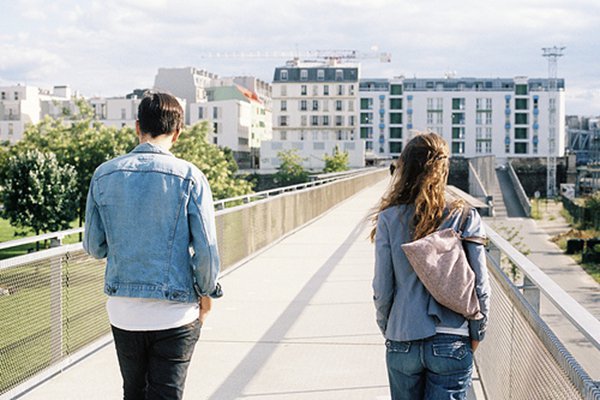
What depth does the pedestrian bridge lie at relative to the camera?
4047 mm

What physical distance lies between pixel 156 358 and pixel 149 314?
18cm

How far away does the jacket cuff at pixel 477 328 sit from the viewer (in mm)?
3592

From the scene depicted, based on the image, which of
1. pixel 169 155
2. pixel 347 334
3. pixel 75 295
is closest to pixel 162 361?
pixel 169 155

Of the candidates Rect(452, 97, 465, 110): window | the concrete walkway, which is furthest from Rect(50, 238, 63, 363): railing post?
Rect(452, 97, 465, 110): window

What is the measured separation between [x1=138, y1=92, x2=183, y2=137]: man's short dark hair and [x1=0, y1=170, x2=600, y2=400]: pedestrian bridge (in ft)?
3.52

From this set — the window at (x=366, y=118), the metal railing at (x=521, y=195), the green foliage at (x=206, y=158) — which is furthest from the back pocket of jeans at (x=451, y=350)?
the window at (x=366, y=118)

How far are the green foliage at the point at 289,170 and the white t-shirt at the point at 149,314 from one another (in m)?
97.0

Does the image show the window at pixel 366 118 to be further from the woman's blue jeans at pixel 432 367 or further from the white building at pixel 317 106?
the woman's blue jeans at pixel 432 367

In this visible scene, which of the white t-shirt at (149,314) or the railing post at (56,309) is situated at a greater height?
the white t-shirt at (149,314)

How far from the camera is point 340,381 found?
6.38 meters

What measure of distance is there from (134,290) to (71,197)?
43.2 metres

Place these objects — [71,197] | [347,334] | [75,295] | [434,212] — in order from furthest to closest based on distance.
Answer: [71,197], [347,334], [75,295], [434,212]

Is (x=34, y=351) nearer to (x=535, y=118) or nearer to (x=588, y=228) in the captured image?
(x=588, y=228)

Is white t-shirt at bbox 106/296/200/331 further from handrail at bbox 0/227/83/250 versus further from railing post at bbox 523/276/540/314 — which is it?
handrail at bbox 0/227/83/250
